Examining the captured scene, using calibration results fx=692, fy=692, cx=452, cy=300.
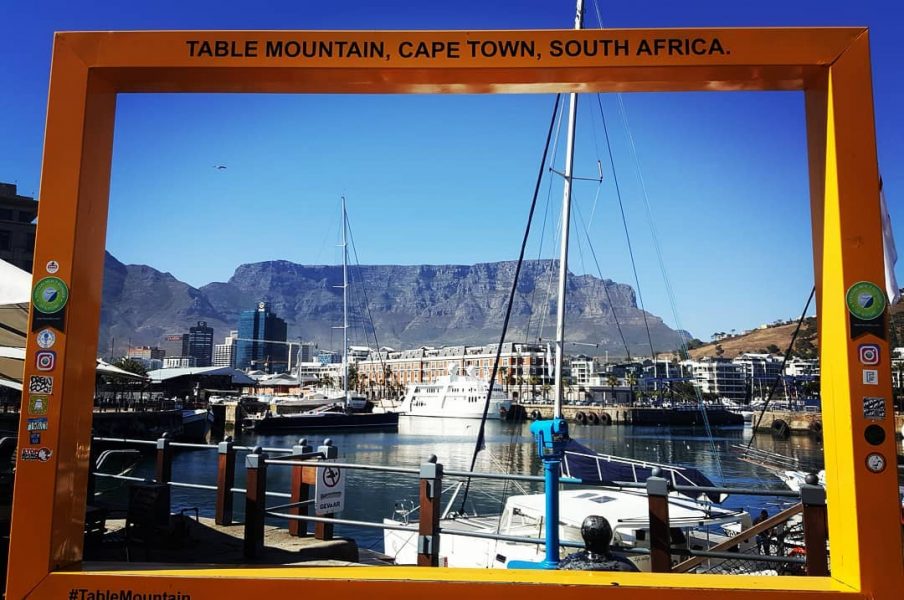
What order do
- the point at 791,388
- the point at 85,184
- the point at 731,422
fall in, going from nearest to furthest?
1. the point at 85,184
2. the point at 731,422
3. the point at 791,388

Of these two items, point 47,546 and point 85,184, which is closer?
point 47,546

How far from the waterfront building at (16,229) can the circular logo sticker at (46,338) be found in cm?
7260

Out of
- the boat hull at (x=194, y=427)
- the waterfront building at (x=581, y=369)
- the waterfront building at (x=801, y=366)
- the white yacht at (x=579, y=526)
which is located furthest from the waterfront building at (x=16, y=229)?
the waterfront building at (x=581, y=369)

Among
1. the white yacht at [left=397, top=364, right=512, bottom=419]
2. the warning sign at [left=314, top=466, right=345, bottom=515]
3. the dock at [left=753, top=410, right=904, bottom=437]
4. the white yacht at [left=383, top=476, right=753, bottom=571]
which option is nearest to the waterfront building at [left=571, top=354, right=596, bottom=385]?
the white yacht at [left=397, top=364, right=512, bottom=419]

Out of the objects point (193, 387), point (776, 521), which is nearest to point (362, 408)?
point (193, 387)

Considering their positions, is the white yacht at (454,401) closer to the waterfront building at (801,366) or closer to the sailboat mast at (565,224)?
the waterfront building at (801,366)

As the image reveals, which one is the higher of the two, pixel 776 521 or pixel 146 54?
pixel 146 54

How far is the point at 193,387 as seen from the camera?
90312 millimetres

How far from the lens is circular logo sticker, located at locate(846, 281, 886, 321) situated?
12.7 feet

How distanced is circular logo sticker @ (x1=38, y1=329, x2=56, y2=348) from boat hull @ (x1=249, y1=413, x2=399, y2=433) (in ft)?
215

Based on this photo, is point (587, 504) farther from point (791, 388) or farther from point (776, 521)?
point (791, 388)

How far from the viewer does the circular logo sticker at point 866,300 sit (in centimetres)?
386

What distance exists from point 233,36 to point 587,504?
10.8m

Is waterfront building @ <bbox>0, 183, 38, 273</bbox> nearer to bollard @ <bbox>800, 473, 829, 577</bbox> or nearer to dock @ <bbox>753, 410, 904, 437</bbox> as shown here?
bollard @ <bbox>800, 473, 829, 577</bbox>
